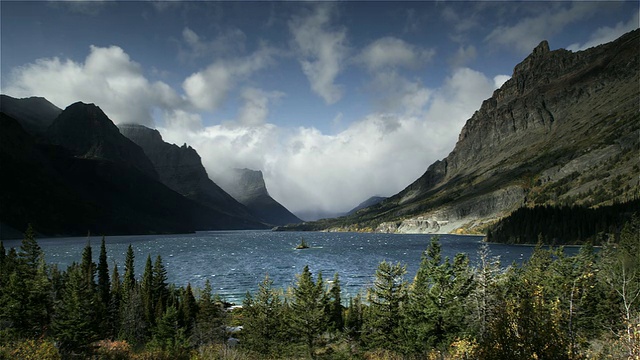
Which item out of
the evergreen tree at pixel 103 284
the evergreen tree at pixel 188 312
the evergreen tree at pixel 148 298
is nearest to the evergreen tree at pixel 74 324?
the evergreen tree at pixel 148 298

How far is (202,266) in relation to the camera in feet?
479

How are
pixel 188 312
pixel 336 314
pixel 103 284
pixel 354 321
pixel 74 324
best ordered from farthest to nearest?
pixel 103 284
pixel 188 312
pixel 354 321
pixel 336 314
pixel 74 324

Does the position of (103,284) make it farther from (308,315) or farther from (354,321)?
(308,315)

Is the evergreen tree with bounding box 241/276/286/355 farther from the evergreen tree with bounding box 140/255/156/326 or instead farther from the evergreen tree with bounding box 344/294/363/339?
the evergreen tree with bounding box 140/255/156/326

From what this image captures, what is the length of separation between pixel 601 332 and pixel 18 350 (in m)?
60.7

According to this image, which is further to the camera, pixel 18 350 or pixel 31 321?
pixel 31 321

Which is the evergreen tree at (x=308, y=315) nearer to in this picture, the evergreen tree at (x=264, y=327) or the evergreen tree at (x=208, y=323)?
the evergreen tree at (x=264, y=327)

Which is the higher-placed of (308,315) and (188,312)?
(308,315)

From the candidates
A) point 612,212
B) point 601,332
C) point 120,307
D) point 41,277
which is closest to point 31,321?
point 41,277

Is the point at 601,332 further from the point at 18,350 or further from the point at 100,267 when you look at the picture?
the point at 100,267

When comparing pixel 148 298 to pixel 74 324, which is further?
pixel 148 298

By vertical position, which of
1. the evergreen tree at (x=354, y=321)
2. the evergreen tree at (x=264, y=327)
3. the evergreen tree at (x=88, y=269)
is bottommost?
the evergreen tree at (x=354, y=321)

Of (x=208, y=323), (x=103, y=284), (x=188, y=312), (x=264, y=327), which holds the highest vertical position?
(x=103, y=284)

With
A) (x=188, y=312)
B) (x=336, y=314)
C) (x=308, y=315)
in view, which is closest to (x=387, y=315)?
(x=308, y=315)
